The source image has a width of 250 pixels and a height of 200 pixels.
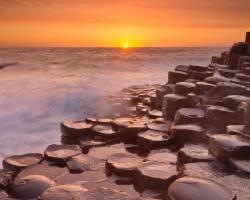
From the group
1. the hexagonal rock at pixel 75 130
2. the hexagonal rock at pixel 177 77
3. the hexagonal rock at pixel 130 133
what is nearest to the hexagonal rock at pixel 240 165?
the hexagonal rock at pixel 130 133

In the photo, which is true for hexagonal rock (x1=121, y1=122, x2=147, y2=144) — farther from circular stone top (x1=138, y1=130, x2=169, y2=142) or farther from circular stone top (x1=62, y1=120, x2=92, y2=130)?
circular stone top (x1=62, y1=120, x2=92, y2=130)

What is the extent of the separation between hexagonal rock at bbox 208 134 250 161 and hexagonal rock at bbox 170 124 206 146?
92 centimetres

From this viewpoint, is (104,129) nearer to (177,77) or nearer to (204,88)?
(204,88)

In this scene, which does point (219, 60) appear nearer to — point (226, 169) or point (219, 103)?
point (219, 103)

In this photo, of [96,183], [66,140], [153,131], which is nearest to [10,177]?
[96,183]

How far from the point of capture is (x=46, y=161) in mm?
4328

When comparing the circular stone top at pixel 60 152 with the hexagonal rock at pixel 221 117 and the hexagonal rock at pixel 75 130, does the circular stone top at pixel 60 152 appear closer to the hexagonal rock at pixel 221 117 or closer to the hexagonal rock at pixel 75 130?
the hexagonal rock at pixel 75 130

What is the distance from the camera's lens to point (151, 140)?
184 inches

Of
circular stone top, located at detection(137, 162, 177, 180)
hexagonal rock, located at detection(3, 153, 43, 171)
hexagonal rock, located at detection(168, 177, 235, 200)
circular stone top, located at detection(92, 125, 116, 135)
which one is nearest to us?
hexagonal rock, located at detection(168, 177, 235, 200)

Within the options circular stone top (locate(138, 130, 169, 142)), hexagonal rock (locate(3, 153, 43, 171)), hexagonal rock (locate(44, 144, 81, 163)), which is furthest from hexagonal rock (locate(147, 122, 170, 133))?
hexagonal rock (locate(3, 153, 43, 171))

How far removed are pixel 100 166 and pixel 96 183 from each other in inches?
21.7

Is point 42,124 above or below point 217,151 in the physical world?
below

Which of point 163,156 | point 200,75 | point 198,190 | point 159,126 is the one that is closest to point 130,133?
point 159,126

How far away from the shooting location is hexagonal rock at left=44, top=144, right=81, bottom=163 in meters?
4.27
